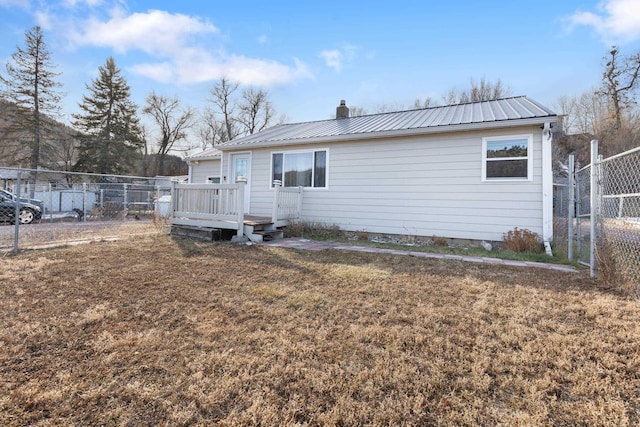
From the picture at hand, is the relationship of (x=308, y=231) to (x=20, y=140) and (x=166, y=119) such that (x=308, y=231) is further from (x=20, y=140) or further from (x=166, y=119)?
(x=166, y=119)

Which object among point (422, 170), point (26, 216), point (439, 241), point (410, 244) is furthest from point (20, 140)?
point (439, 241)

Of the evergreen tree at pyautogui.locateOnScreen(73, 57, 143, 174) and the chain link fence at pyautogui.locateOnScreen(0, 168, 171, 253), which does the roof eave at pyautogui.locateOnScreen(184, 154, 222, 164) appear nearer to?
the chain link fence at pyautogui.locateOnScreen(0, 168, 171, 253)

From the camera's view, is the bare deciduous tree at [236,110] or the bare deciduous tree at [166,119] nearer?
the bare deciduous tree at [166,119]

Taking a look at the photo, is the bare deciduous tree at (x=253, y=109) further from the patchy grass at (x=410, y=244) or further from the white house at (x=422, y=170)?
the patchy grass at (x=410, y=244)

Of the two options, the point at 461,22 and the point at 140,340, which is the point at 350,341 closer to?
the point at 140,340

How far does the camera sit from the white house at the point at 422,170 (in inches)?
250

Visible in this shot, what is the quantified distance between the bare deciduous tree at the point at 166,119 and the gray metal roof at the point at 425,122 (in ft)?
79.7

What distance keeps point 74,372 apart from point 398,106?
2668cm

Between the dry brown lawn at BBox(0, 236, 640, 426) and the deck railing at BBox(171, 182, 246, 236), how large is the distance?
2975 mm

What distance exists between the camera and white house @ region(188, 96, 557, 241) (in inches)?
250

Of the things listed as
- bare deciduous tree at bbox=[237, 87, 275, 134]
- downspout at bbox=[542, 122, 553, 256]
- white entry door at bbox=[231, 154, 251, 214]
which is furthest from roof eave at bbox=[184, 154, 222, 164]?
bare deciduous tree at bbox=[237, 87, 275, 134]

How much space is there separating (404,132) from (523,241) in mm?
3449

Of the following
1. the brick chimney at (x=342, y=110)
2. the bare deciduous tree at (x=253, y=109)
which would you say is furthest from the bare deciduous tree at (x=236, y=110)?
the brick chimney at (x=342, y=110)

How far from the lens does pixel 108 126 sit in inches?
946
